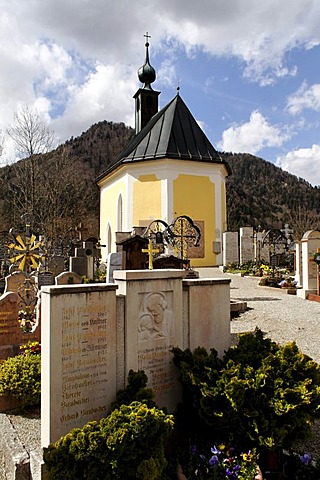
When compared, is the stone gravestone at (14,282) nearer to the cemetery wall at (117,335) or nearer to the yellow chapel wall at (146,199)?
the cemetery wall at (117,335)

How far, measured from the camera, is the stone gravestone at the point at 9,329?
18.1 feet

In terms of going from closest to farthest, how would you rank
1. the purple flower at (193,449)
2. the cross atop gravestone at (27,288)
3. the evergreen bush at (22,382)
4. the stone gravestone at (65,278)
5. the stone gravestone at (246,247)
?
the purple flower at (193,449)
the evergreen bush at (22,382)
the cross atop gravestone at (27,288)
the stone gravestone at (65,278)
the stone gravestone at (246,247)

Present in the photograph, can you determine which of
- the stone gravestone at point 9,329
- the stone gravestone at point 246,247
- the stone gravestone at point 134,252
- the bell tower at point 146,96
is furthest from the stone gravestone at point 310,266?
the bell tower at point 146,96

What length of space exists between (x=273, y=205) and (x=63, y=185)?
43976 millimetres

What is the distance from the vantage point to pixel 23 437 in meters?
3.72

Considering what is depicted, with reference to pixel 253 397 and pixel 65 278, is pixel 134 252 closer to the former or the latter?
pixel 65 278

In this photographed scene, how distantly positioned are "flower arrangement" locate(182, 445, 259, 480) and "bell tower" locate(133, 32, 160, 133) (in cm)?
2917

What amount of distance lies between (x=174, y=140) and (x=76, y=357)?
808 inches

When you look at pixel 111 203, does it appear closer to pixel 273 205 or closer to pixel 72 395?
pixel 72 395

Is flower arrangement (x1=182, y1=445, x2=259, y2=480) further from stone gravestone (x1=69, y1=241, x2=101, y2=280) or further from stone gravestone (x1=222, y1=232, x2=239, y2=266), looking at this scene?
stone gravestone (x1=222, y1=232, x2=239, y2=266)

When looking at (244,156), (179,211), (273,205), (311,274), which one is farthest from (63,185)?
(244,156)

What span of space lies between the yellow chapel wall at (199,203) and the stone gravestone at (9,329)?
52.7ft

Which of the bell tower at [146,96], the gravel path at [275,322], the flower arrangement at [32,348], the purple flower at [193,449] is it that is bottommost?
the purple flower at [193,449]

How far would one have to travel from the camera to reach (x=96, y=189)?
155 ft
